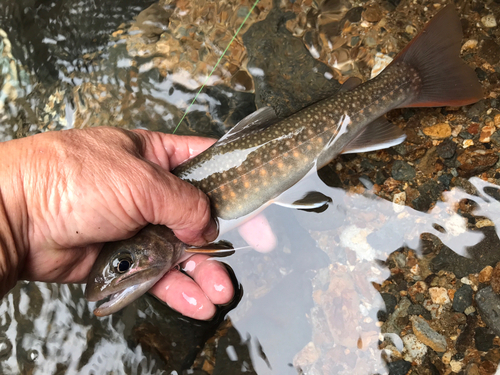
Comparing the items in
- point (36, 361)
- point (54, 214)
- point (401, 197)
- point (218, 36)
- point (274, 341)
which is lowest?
point (36, 361)

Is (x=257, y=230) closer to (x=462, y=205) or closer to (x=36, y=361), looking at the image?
(x=462, y=205)

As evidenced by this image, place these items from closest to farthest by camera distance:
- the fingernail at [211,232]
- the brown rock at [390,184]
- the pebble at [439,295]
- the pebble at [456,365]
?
the pebble at [456,365]
the pebble at [439,295]
the fingernail at [211,232]
the brown rock at [390,184]

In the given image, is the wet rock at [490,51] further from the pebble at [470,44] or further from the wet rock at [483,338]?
the wet rock at [483,338]

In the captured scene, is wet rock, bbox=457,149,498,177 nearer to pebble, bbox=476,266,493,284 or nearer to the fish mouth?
pebble, bbox=476,266,493,284

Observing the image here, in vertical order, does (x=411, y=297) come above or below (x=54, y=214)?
below

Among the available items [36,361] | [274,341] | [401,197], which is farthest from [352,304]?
[36,361]

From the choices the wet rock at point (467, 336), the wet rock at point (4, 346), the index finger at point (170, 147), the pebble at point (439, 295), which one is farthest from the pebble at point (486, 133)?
the wet rock at point (4, 346)

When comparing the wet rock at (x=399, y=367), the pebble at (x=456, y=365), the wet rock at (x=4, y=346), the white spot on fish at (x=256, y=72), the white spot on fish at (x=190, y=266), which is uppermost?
the white spot on fish at (x=256, y=72)
